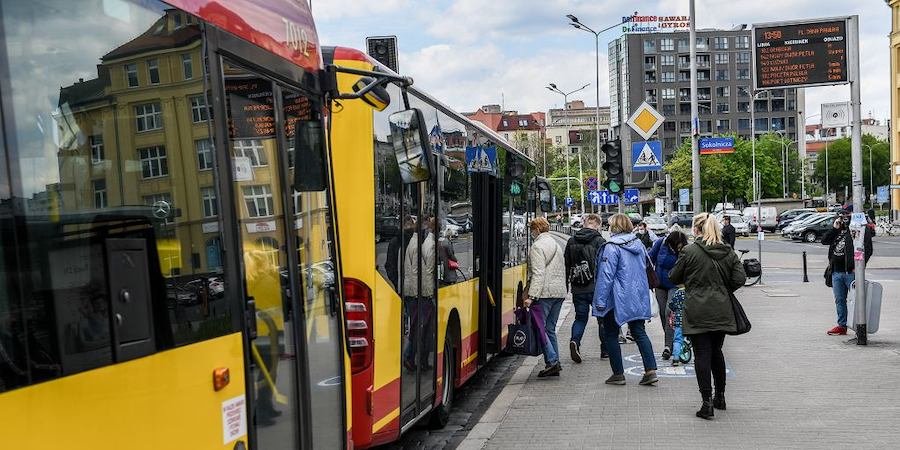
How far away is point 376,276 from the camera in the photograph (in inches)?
257

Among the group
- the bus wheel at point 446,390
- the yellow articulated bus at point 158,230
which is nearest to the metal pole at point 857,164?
the bus wheel at point 446,390

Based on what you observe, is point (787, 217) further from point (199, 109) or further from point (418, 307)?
point (199, 109)

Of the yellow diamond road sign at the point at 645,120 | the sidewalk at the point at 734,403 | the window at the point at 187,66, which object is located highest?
the yellow diamond road sign at the point at 645,120

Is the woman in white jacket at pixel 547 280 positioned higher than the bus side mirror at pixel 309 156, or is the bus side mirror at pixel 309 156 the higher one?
the bus side mirror at pixel 309 156

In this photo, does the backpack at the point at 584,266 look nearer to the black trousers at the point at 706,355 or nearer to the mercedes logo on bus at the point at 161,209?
the black trousers at the point at 706,355

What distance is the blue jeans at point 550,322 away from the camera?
451 inches

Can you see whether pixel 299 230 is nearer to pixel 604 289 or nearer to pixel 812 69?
pixel 604 289

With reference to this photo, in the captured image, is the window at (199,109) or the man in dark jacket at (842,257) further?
the man in dark jacket at (842,257)

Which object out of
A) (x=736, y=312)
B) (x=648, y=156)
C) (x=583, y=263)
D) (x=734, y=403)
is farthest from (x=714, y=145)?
(x=736, y=312)

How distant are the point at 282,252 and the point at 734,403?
622cm

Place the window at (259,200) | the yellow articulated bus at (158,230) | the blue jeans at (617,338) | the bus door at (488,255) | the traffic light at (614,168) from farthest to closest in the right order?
the traffic light at (614,168) → the bus door at (488,255) → the blue jeans at (617,338) → the window at (259,200) → the yellow articulated bus at (158,230)

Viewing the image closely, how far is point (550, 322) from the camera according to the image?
11625mm

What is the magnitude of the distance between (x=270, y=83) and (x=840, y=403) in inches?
271

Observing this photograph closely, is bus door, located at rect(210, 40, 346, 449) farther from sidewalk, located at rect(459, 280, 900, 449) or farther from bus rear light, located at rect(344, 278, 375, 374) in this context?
sidewalk, located at rect(459, 280, 900, 449)
